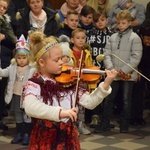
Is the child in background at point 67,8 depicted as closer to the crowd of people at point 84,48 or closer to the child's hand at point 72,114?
the crowd of people at point 84,48

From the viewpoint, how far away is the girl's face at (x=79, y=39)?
623cm

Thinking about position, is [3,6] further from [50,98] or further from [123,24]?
[50,98]

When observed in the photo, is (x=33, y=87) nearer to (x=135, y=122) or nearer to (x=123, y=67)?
(x=123, y=67)

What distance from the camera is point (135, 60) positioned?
20.6ft

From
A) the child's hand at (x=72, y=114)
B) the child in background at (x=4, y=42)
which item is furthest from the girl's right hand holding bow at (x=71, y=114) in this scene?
the child in background at (x=4, y=42)

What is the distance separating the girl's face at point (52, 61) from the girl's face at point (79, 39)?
9.71ft

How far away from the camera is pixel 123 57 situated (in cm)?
630

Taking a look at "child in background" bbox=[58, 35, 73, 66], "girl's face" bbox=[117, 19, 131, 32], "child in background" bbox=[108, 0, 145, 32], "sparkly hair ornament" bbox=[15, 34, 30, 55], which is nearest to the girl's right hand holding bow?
"child in background" bbox=[58, 35, 73, 66]

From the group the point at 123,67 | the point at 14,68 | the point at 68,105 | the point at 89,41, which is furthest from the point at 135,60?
the point at 68,105

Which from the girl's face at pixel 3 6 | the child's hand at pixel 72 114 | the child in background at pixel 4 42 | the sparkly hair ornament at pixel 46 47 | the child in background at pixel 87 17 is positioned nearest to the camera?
the child's hand at pixel 72 114

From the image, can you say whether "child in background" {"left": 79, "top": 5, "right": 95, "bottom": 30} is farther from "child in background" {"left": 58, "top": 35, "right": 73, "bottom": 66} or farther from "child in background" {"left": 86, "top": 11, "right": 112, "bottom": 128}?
"child in background" {"left": 58, "top": 35, "right": 73, "bottom": 66}

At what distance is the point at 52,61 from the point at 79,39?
9.97 feet

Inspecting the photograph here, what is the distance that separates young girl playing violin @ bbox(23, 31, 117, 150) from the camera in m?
3.15

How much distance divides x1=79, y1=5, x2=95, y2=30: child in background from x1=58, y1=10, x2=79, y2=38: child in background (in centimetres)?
24
